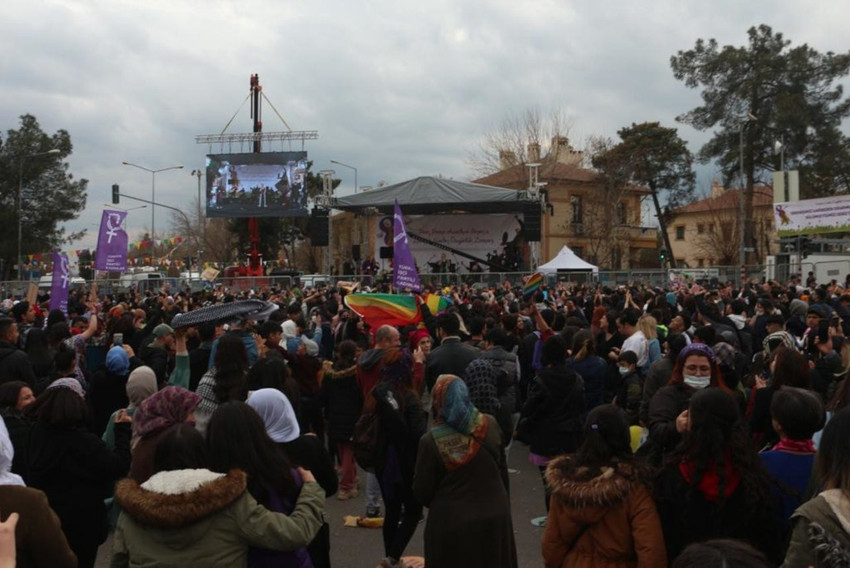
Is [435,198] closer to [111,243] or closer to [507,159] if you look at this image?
[507,159]

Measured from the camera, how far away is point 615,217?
50562 millimetres

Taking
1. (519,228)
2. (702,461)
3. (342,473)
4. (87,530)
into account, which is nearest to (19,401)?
(87,530)

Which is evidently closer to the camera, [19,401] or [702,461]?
[702,461]

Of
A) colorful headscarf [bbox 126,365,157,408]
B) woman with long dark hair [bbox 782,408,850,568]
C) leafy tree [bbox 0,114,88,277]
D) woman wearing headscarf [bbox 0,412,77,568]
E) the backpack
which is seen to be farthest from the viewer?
leafy tree [bbox 0,114,88,277]

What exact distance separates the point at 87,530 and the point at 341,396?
3374 mm

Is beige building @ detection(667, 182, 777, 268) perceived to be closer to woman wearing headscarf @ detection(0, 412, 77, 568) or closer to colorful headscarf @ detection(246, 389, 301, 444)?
colorful headscarf @ detection(246, 389, 301, 444)

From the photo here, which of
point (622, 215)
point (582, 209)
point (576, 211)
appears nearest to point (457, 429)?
point (582, 209)

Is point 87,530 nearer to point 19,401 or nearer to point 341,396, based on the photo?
point 19,401

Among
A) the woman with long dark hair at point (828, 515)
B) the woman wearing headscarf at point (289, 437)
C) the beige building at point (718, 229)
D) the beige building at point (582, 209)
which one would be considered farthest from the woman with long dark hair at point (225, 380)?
the beige building at point (718, 229)

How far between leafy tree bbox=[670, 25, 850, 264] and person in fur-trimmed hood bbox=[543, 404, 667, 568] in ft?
128

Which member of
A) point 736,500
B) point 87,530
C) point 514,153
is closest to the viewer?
point 736,500

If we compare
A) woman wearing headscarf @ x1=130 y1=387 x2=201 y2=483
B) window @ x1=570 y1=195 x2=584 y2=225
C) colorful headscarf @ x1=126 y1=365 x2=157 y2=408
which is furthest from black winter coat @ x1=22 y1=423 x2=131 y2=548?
window @ x1=570 y1=195 x2=584 y2=225

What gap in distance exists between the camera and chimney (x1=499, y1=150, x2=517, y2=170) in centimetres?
4690

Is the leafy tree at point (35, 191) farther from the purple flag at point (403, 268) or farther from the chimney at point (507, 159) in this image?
the purple flag at point (403, 268)
